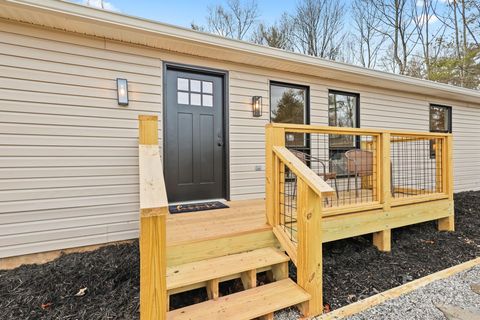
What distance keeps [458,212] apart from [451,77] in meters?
7.19

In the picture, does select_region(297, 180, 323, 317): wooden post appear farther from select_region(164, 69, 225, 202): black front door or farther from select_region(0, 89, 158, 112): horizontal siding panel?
select_region(0, 89, 158, 112): horizontal siding panel

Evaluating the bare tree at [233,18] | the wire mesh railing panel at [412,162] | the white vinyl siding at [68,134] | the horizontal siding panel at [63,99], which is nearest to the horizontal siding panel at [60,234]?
the white vinyl siding at [68,134]

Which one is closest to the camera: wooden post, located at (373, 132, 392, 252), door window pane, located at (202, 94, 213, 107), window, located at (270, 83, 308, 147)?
wooden post, located at (373, 132, 392, 252)

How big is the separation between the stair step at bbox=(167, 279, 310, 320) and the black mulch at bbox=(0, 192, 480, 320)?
0.37m

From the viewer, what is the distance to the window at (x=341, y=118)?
16.0 ft

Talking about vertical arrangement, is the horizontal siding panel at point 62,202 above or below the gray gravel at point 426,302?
above

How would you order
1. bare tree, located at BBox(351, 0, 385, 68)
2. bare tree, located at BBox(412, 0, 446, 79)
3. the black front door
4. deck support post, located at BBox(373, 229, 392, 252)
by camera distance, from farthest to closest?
1. bare tree, located at BBox(351, 0, 385, 68)
2. bare tree, located at BBox(412, 0, 446, 79)
3. the black front door
4. deck support post, located at BBox(373, 229, 392, 252)

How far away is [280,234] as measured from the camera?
2.37 metres

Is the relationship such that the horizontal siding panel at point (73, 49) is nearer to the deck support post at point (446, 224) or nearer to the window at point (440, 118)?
the deck support post at point (446, 224)

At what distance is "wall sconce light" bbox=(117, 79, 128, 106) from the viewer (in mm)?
3146

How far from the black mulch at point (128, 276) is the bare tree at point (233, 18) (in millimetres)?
8775

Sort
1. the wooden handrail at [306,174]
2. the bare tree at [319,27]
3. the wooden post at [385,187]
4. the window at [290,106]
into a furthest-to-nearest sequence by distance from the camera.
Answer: the bare tree at [319,27], the window at [290,106], the wooden post at [385,187], the wooden handrail at [306,174]

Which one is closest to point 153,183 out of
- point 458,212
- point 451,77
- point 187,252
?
point 187,252

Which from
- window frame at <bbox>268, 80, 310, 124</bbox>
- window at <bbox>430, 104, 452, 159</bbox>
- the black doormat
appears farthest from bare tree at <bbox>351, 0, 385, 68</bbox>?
the black doormat
